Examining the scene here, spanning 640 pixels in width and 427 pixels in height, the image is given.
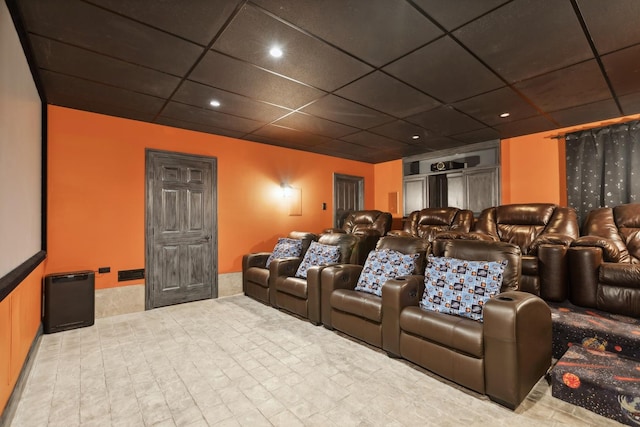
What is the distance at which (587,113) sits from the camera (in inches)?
147

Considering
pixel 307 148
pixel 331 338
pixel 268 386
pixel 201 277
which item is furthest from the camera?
pixel 307 148

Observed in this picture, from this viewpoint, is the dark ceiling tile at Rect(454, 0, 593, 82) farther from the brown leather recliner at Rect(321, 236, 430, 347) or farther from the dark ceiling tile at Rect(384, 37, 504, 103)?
the brown leather recliner at Rect(321, 236, 430, 347)

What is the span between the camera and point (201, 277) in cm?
452

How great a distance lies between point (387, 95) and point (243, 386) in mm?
3029

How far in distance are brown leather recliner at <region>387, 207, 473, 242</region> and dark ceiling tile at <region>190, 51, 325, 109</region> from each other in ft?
7.98

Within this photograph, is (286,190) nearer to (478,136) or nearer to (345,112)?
(345,112)

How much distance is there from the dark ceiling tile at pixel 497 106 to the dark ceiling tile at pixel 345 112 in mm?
961

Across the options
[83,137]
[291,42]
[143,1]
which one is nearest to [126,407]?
[143,1]

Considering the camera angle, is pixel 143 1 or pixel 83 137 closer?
pixel 143 1

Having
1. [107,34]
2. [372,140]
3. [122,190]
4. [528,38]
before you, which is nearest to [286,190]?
[372,140]

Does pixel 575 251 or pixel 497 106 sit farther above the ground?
pixel 497 106

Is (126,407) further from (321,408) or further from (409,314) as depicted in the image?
(409,314)

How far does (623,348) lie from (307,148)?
15.8ft

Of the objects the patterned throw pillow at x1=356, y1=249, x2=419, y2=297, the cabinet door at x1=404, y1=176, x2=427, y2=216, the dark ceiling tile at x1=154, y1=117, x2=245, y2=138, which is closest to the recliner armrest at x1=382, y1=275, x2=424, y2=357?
the patterned throw pillow at x1=356, y1=249, x2=419, y2=297
